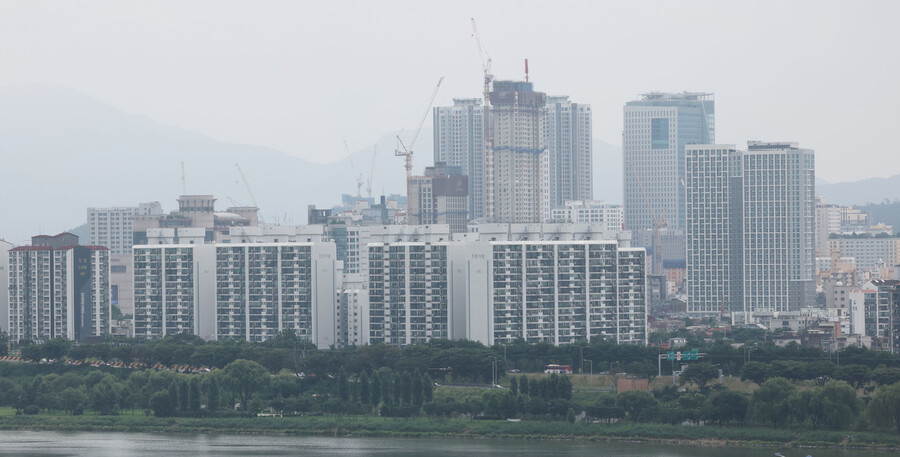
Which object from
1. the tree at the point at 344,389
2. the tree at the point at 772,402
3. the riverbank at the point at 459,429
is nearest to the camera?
the riverbank at the point at 459,429

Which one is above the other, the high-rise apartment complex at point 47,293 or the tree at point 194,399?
the high-rise apartment complex at point 47,293

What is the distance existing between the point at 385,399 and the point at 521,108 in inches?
4116

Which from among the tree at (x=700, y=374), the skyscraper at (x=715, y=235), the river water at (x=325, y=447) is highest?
the skyscraper at (x=715, y=235)

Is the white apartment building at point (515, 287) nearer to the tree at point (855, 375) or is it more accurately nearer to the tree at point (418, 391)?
the tree at point (418, 391)

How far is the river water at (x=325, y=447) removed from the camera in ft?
210

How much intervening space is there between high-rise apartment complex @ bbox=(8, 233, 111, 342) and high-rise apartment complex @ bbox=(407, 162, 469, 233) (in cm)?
7327

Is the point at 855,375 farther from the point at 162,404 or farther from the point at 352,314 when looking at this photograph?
the point at 352,314

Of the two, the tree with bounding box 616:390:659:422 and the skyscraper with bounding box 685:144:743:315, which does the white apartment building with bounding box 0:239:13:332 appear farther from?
the skyscraper with bounding box 685:144:743:315

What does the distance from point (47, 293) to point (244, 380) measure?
2908 centimetres

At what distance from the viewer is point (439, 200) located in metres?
175

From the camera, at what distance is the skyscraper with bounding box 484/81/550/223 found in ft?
576

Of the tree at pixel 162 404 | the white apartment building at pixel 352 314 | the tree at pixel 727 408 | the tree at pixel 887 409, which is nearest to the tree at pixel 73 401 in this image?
the tree at pixel 162 404

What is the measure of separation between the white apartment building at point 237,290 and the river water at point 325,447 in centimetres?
2612

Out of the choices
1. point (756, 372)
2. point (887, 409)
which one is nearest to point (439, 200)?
point (756, 372)
